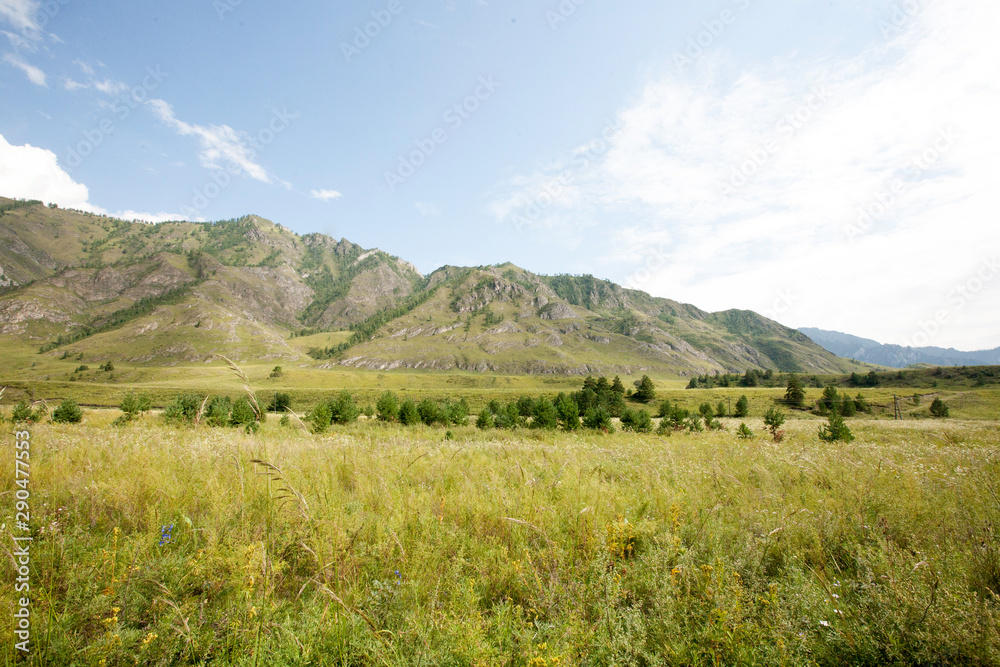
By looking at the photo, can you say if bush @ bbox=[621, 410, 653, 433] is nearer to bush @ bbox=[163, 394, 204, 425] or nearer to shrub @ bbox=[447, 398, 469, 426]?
shrub @ bbox=[447, 398, 469, 426]

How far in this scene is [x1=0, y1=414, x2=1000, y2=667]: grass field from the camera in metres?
2.43

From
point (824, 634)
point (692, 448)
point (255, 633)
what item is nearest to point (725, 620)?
point (824, 634)

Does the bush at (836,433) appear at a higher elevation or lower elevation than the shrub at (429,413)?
higher

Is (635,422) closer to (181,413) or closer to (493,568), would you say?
(181,413)

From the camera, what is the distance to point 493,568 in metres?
3.52

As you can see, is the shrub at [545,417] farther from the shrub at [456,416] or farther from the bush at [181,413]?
the bush at [181,413]

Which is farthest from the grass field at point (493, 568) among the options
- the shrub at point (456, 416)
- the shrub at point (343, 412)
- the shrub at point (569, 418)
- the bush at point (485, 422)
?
the shrub at point (456, 416)

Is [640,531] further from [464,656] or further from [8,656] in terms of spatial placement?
[8,656]

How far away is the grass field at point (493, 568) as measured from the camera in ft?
7.97

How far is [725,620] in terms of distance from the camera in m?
2.56

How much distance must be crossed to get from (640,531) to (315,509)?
369 centimetres

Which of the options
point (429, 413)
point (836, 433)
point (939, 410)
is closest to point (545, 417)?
point (429, 413)

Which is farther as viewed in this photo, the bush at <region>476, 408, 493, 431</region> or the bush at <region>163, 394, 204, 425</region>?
the bush at <region>476, 408, 493, 431</region>

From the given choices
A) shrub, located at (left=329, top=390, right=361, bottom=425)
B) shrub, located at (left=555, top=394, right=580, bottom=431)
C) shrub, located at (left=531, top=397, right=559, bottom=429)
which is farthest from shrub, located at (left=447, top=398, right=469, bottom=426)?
shrub, located at (left=555, top=394, right=580, bottom=431)
